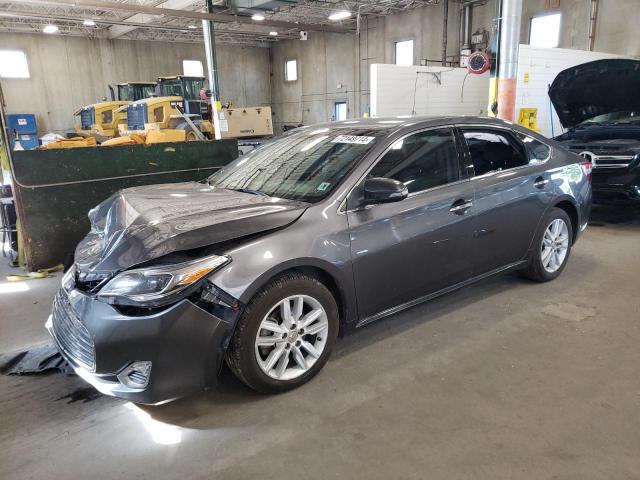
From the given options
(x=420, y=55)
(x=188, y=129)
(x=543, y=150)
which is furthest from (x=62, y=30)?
(x=543, y=150)

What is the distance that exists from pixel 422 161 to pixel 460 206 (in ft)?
1.33

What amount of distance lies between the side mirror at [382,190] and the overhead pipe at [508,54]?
4890 mm

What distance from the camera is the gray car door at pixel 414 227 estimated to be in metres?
2.75

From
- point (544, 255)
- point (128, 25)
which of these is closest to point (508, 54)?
point (544, 255)

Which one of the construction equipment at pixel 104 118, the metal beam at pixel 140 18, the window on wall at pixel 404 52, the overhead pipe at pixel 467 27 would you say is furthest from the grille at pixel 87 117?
the overhead pipe at pixel 467 27

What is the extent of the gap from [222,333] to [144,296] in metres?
0.40

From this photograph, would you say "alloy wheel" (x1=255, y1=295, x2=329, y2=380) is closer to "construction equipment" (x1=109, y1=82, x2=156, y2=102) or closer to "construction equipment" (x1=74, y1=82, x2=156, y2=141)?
"construction equipment" (x1=74, y1=82, x2=156, y2=141)

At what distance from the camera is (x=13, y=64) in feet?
63.6

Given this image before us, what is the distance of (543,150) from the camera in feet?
12.8

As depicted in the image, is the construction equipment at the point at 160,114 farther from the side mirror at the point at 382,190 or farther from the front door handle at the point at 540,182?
the side mirror at the point at 382,190

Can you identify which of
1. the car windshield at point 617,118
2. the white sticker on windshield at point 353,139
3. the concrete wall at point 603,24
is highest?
the concrete wall at point 603,24

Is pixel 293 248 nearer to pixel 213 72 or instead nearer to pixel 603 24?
pixel 213 72

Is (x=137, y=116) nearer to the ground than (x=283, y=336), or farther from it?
farther from it

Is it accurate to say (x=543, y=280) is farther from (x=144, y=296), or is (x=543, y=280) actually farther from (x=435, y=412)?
(x=144, y=296)
